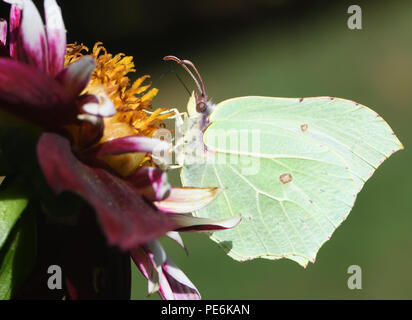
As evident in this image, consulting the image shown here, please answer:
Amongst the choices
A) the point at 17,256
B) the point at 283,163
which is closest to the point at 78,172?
the point at 17,256

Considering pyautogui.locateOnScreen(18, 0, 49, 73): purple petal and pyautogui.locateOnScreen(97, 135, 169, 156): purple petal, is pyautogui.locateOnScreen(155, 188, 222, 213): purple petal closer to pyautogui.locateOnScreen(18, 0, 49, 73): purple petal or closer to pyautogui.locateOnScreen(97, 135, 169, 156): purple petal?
pyautogui.locateOnScreen(97, 135, 169, 156): purple petal

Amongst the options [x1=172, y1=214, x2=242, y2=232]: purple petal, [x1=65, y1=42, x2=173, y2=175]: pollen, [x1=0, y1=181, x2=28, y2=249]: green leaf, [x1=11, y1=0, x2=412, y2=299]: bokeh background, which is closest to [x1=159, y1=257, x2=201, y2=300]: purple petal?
[x1=172, y1=214, x2=242, y2=232]: purple petal

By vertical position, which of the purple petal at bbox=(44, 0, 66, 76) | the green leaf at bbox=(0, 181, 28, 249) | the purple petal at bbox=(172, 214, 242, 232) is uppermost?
the purple petal at bbox=(44, 0, 66, 76)

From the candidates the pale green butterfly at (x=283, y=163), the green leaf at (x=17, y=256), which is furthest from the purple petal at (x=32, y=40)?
the pale green butterfly at (x=283, y=163)

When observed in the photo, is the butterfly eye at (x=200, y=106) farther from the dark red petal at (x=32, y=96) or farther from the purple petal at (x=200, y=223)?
the dark red petal at (x=32, y=96)

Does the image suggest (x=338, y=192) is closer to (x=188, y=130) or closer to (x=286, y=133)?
(x=286, y=133)

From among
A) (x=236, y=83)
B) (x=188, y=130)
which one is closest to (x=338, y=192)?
(x=188, y=130)
